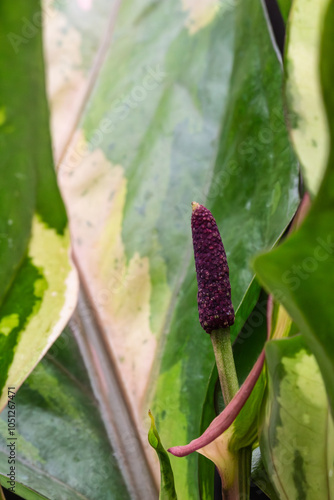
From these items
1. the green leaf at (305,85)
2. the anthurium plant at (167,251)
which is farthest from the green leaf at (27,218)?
the green leaf at (305,85)

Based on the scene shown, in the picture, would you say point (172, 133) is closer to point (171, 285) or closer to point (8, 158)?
point (171, 285)

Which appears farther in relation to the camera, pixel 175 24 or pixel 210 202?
pixel 175 24

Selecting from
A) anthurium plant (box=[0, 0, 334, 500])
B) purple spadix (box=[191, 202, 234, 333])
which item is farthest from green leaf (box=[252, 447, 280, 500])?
purple spadix (box=[191, 202, 234, 333])

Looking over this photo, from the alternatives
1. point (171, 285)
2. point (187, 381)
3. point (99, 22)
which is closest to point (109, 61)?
point (99, 22)

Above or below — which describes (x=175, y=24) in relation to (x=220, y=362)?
above

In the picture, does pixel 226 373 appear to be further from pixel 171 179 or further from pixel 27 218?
pixel 171 179

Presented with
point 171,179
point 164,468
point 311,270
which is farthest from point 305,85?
point 171,179

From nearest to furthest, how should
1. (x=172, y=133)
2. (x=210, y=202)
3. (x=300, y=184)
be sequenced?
(x=300, y=184), (x=210, y=202), (x=172, y=133)
